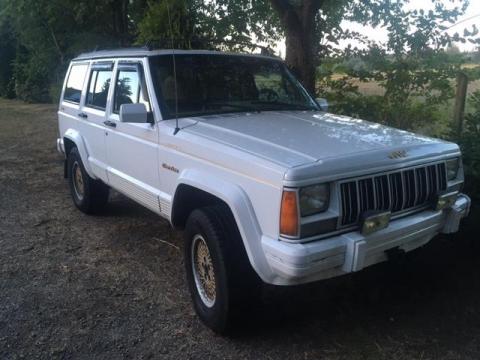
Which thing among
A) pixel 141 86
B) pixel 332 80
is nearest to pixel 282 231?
pixel 141 86

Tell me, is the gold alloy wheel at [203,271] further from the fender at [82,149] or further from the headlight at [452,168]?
the fender at [82,149]

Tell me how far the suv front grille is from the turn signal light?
1.08 ft

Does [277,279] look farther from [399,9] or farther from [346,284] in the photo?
[399,9]

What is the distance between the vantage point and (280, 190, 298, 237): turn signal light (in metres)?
2.74

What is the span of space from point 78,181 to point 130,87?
2.16 metres

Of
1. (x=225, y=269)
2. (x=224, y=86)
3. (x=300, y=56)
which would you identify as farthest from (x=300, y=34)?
(x=225, y=269)

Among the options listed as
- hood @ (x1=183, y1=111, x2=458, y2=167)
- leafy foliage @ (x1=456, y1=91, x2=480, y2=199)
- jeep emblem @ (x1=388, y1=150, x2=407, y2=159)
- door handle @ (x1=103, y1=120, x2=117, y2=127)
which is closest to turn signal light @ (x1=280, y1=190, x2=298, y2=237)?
hood @ (x1=183, y1=111, x2=458, y2=167)

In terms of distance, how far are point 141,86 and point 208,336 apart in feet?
7.23

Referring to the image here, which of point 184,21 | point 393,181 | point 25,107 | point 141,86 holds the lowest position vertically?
point 25,107

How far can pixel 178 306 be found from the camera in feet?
12.7

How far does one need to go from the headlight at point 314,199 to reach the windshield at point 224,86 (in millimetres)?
1594

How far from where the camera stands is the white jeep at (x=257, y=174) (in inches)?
112

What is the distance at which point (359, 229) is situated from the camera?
2.97 metres

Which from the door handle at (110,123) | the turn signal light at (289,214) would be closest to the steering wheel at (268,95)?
the door handle at (110,123)
